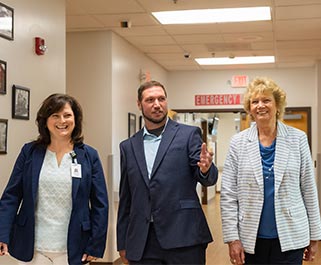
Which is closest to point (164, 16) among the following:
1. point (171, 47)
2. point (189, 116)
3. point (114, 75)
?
point (114, 75)

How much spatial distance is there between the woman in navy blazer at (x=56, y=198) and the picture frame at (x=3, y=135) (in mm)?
Result: 864

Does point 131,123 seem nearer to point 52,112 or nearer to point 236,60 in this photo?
point 236,60

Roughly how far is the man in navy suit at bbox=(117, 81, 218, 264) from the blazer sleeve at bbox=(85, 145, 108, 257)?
0.14 m

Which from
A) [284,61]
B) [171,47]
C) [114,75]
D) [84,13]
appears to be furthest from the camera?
[284,61]

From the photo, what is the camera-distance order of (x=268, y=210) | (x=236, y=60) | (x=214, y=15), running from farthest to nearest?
(x=236, y=60) → (x=214, y=15) → (x=268, y=210)

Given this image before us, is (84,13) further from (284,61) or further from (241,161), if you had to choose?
(284,61)

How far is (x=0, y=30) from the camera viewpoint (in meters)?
Answer: 3.53

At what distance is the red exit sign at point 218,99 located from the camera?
936 centimetres

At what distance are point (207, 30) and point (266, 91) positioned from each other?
3.73 metres

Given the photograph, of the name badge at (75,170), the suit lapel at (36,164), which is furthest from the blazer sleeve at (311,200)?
the suit lapel at (36,164)

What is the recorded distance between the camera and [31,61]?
13.3 ft

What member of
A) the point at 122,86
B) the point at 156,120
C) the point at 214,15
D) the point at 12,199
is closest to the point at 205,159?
the point at 156,120

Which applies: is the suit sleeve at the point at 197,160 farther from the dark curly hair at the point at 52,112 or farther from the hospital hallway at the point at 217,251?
the hospital hallway at the point at 217,251

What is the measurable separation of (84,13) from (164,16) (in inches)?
33.6
